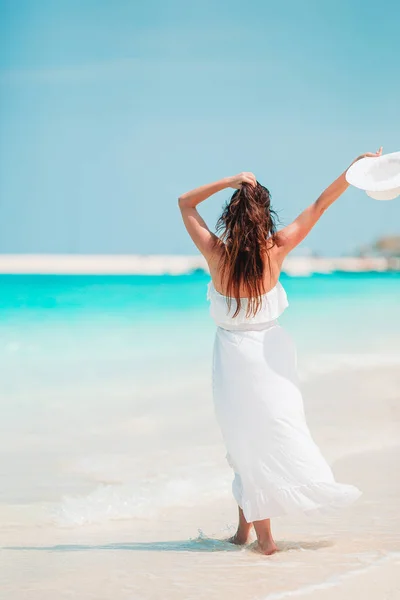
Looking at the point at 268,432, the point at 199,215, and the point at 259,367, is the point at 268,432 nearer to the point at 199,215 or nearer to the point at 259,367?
the point at 259,367

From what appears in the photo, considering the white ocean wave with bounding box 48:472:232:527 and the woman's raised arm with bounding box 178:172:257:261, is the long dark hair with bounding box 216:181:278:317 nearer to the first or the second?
the woman's raised arm with bounding box 178:172:257:261

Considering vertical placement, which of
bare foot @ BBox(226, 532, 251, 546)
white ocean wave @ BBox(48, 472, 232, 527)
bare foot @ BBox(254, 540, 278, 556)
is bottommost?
white ocean wave @ BBox(48, 472, 232, 527)

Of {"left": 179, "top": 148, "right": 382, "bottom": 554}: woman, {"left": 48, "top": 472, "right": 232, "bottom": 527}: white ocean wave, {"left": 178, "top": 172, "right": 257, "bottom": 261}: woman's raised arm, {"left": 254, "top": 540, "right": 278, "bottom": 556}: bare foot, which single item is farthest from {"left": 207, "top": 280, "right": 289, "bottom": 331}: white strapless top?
{"left": 48, "top": 472, "right": 232, "bottom": 527}: white ocean wave

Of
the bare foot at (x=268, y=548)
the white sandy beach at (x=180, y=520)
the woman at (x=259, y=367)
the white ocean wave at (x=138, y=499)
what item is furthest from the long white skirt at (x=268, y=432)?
the white ocean wave at (x=138, y=499)

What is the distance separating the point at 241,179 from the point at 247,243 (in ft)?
0.89

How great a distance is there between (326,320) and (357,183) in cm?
1415

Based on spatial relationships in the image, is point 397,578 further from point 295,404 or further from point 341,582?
point 295,404

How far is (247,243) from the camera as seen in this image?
3756 millimetres

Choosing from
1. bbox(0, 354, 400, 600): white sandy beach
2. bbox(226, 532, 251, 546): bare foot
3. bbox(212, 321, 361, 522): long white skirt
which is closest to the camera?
bbox(0, 354, 400, 600): white sandy beach

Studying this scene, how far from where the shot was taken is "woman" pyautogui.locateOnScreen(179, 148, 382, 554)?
374 centimetres

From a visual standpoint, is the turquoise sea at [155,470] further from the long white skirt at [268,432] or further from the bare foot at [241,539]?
the long white skirt at [268,432]

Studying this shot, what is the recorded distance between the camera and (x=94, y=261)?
3834 inches

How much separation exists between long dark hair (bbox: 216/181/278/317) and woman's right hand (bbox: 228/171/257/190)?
15mm

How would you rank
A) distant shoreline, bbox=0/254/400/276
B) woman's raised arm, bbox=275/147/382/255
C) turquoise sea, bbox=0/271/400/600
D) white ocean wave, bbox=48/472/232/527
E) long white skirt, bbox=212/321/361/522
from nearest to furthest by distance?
1. turquoise sea, bbox=0/271/400/600
2. long white skirt, bbox=212/321/361/522
3. woman's raised arm, bbox=275/147/382/255
4. white ocean wave, bbox=48/472/232/527
5. distant shoreline, bbox=0/254/400/276
